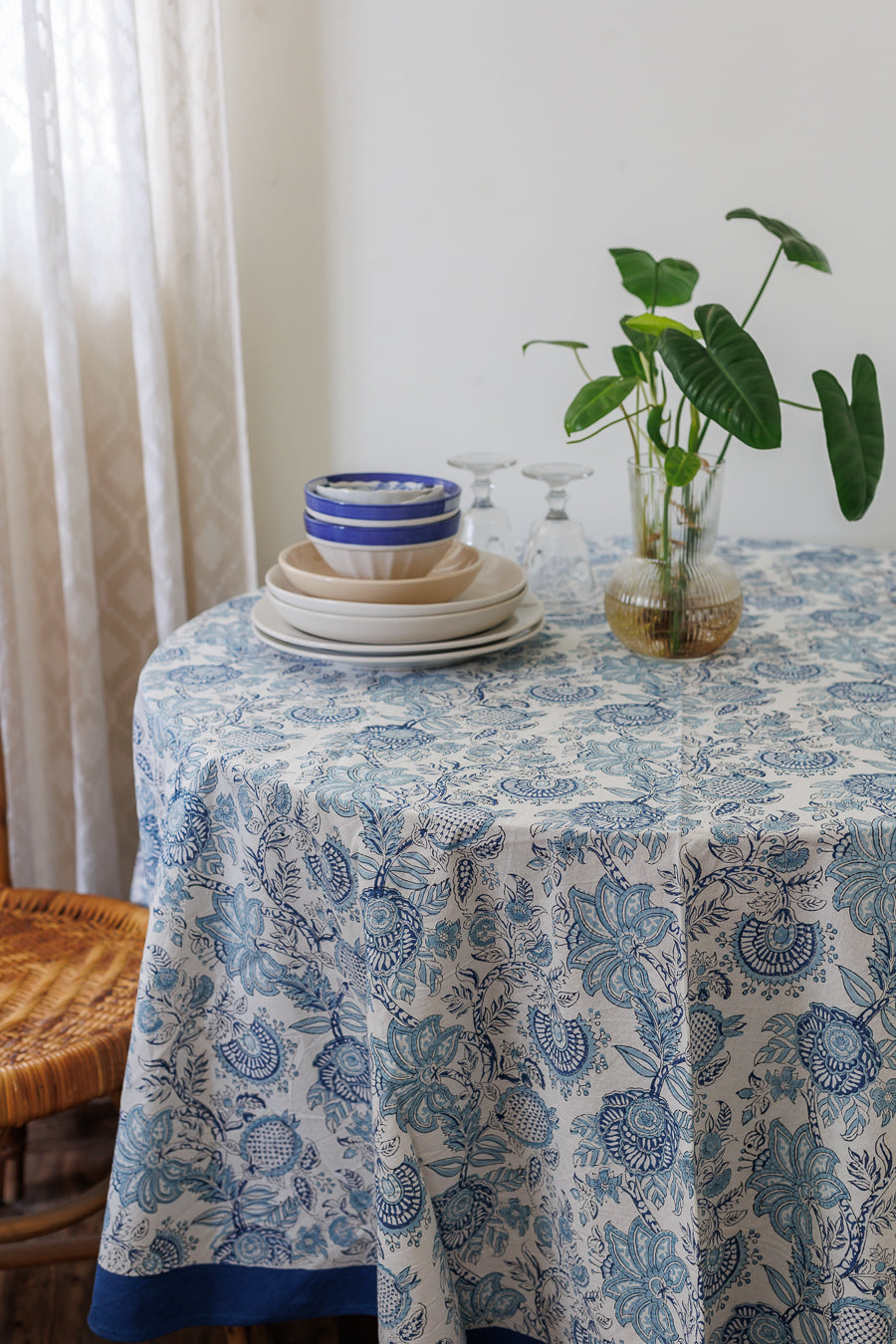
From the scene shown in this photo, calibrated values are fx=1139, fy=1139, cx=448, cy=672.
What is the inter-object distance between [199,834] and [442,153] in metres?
1.15

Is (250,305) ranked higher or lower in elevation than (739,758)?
higher

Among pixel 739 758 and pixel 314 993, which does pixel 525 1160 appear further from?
pixel 739 758

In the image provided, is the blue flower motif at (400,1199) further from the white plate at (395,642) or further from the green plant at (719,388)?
the green plant at (719,388)

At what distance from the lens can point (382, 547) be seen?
3.68ft

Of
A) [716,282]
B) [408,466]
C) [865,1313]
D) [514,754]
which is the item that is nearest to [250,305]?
[408,466]

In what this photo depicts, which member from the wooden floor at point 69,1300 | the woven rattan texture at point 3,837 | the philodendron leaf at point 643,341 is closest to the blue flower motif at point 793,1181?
the wooden floor at point 69,1300

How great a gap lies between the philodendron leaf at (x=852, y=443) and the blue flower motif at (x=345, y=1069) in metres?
0.62

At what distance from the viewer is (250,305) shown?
1.77 meters

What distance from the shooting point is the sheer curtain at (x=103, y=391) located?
1.54 m

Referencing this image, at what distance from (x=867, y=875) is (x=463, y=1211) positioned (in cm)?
41

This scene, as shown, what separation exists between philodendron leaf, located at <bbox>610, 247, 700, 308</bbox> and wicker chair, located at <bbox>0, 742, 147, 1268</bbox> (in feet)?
2.93

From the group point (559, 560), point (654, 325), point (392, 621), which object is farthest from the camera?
point (559, 560)

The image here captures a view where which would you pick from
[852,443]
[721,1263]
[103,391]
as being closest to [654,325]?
[852,443]

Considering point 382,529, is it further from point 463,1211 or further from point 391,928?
point 463,1211
